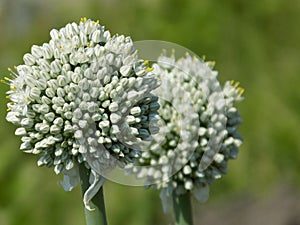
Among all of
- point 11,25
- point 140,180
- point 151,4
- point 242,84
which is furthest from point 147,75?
point 11,25

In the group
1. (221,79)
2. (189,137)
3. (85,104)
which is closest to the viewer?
(85,104)

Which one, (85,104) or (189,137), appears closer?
(85,104)

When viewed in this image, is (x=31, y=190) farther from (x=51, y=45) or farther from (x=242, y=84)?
(x=51, y=45)

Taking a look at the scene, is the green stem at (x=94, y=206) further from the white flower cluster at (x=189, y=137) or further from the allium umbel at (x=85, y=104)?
the white flower cluster at (x=189, y=137)

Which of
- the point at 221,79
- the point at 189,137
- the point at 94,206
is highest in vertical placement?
the point at 221,79

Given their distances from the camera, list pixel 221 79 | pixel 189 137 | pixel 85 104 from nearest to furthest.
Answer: pixel 85 104 → pixel 189 137 → pixel 221 79

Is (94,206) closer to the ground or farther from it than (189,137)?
closer to the ground

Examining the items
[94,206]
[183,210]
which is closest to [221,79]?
[183,210]

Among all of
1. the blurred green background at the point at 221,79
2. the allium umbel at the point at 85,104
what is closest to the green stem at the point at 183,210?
the allium umbel at the point at 85,104

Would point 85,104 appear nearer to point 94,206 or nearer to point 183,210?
point 94,206
